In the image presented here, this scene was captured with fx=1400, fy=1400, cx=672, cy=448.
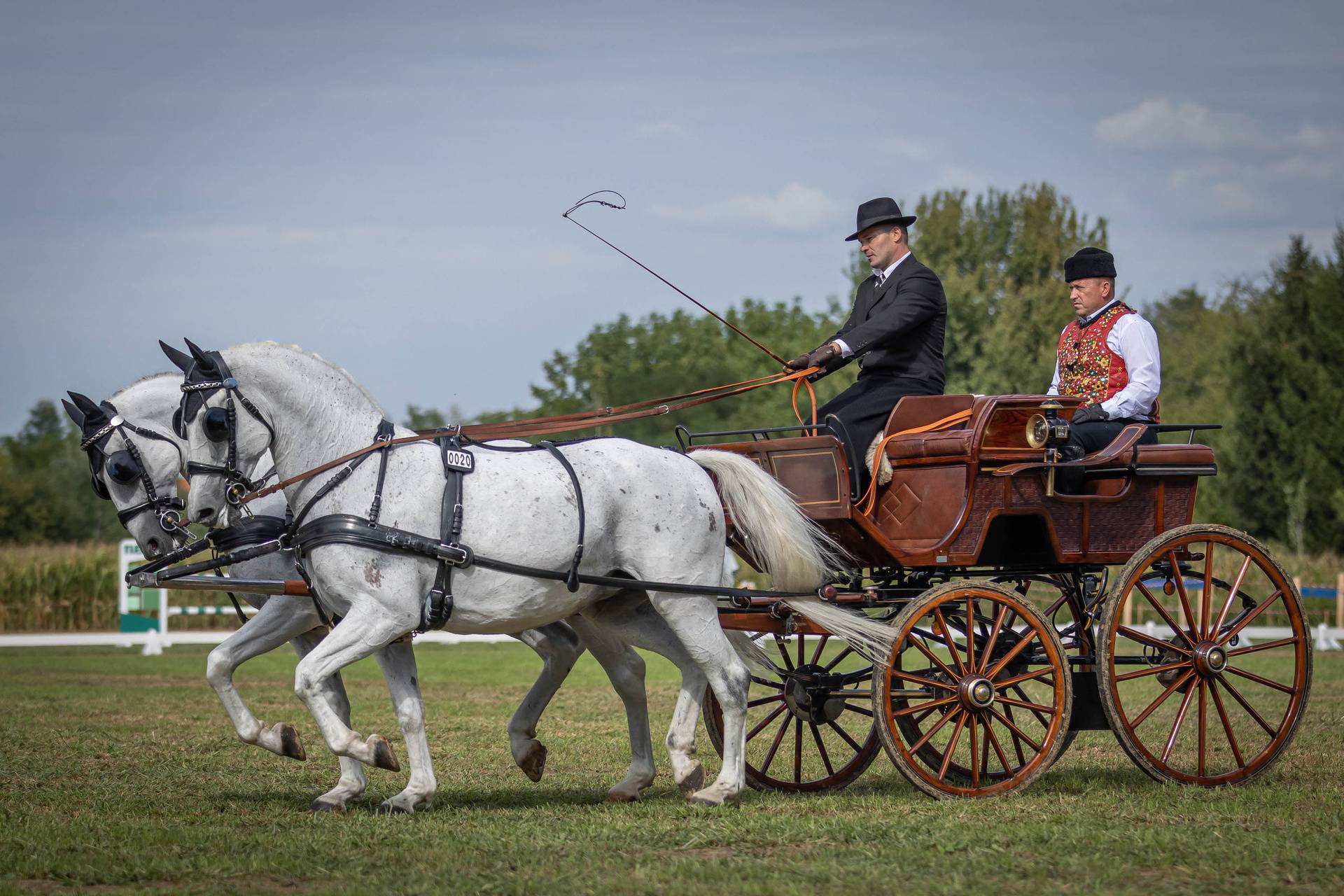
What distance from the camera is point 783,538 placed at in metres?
6.82

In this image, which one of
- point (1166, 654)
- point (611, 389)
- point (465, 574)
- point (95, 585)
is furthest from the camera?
Answer: point (611, 389)

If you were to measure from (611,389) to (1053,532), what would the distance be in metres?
37.2

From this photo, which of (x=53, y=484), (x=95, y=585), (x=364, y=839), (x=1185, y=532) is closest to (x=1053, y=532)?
(x=1185, y=532)

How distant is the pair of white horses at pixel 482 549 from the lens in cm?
621

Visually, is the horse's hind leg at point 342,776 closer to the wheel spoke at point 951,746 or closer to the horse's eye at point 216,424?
the horse's eye at point 216,424

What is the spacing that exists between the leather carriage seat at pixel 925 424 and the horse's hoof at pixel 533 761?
234 cm

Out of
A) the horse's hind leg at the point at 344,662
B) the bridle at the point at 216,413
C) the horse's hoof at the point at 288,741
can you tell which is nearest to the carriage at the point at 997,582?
the horse's hind leg at the point at 344,662

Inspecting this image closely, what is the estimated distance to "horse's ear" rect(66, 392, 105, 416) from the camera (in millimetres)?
6188

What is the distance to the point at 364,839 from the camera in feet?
18.5

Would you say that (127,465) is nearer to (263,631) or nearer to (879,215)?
(263,631)

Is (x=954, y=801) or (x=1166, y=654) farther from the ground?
(x=1166, y=654)

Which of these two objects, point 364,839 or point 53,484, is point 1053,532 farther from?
point 53,484

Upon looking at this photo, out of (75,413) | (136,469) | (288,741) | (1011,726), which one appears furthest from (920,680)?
(75,413)

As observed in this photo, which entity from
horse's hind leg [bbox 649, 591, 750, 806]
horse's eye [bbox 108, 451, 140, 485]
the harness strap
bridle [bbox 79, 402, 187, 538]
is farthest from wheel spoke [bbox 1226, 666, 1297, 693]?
horse's eye [bbox 108, 451, 140, 485]
